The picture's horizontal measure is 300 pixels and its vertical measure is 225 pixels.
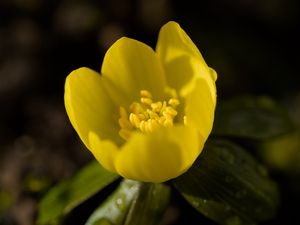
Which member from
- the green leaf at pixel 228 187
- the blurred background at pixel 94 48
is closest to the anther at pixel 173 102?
the green leaf at pixel 228 187

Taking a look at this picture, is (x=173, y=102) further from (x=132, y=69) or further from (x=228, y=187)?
(x=228, y=187)

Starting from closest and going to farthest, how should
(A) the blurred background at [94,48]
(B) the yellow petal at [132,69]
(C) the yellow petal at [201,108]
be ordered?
(C) the yellow petal at [201,108] < (B) the yellow petal at [132,69] < (A) the blurred background at [94,48]

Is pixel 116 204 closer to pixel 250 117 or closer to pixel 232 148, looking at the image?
pixel 232 148

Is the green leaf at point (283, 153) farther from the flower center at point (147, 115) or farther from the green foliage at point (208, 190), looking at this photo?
the flower center at point (147, 115)

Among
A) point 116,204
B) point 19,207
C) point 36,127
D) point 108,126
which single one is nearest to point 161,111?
point 108,126

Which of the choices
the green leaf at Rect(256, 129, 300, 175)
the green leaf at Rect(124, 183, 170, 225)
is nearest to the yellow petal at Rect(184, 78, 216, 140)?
the green leaf at Rect(124, 183, 170, 225)

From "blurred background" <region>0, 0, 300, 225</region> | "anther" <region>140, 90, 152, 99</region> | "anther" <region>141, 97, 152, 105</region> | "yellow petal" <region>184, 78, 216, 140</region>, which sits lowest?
"blurred background" <region>0, 0, 300, 225</region>

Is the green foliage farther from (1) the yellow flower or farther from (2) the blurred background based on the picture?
(2) the blurred background
